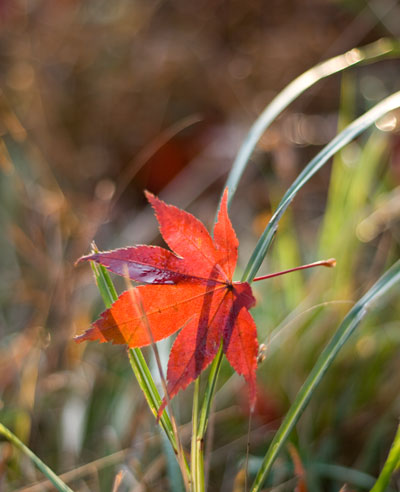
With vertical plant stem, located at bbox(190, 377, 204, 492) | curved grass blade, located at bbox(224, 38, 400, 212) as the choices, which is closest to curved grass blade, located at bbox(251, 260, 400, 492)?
vertical plant stem, located at bbox(190, 377, 204, 492)

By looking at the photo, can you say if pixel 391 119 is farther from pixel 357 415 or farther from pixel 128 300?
pixel 128 300

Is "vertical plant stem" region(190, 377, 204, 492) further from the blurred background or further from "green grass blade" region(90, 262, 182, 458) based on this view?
the blurred background

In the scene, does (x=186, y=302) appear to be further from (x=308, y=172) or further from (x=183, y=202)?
(x=183, y=202)

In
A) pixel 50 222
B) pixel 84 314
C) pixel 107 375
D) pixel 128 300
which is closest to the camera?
pixel 128 300

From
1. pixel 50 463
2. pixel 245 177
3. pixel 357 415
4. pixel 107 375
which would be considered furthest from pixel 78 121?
pixel 357 415

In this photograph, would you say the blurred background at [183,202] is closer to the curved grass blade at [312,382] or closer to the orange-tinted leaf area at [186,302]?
the curved grass blade at [312,382]

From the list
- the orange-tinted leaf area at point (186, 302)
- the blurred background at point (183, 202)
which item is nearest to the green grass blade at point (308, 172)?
the orange-tinted leaf area at point (186, 302)
